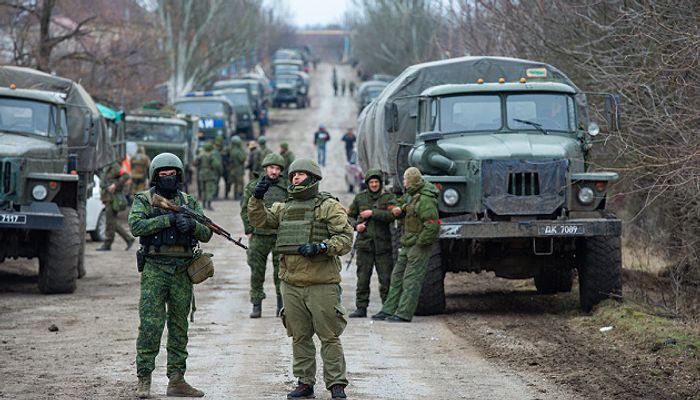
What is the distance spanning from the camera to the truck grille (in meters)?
14.0

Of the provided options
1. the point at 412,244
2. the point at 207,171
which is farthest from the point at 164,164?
the point at 207,171

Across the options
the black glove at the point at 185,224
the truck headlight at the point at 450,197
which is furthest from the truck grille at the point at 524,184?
the black glove at the point at 185,224

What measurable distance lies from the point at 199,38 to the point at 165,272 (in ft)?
169

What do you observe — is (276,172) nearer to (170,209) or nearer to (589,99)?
(170,209)

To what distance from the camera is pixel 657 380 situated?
33.9ft

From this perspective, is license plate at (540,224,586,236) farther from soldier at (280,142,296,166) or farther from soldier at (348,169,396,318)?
soldier at (280,142,296,166)

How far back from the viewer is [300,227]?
938 centimetres

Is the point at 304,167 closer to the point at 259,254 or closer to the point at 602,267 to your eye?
the point at 259,254

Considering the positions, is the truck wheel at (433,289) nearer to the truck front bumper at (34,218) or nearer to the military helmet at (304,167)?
the truck front bumper at (34,218)

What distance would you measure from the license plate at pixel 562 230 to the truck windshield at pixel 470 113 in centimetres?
179

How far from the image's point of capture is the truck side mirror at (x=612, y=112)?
1393cm

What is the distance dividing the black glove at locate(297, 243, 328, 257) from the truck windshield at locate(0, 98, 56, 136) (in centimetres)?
876

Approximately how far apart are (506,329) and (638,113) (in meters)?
3.80

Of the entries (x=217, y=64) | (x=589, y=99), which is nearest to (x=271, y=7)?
(x=217, y=64)
